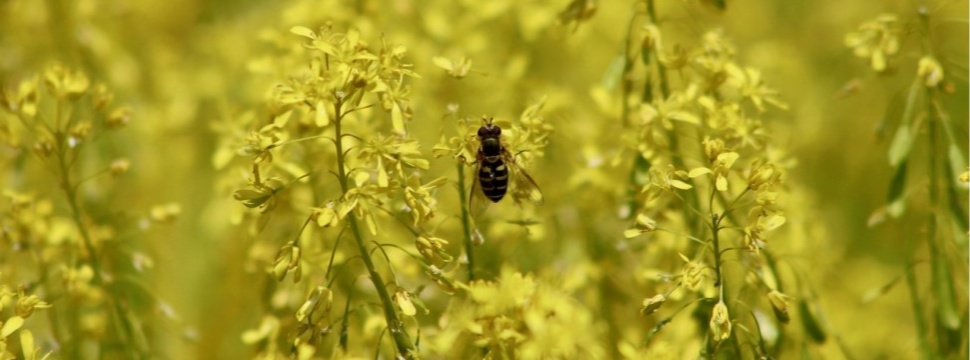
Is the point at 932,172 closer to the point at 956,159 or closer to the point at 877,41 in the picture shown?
the point at 956,159

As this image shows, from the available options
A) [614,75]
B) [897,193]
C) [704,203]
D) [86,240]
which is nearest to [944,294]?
[897,193]

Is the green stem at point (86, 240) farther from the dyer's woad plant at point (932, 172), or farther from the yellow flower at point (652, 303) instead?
the dyer's woad plant at point (932, 172)

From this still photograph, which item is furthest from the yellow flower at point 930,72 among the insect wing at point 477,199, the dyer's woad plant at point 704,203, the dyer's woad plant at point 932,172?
the insect wing at point 477,199

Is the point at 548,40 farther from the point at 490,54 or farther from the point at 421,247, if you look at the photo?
the point at 421,247

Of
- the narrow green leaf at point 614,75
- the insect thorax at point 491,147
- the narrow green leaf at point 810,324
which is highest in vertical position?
the narrow green leaf at point 614,75

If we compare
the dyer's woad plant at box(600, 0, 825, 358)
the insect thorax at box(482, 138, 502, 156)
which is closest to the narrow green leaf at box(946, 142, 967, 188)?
the dyer's woad plant at box(600, 0, 825, 358)

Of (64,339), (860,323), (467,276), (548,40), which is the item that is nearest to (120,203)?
(64,339)
